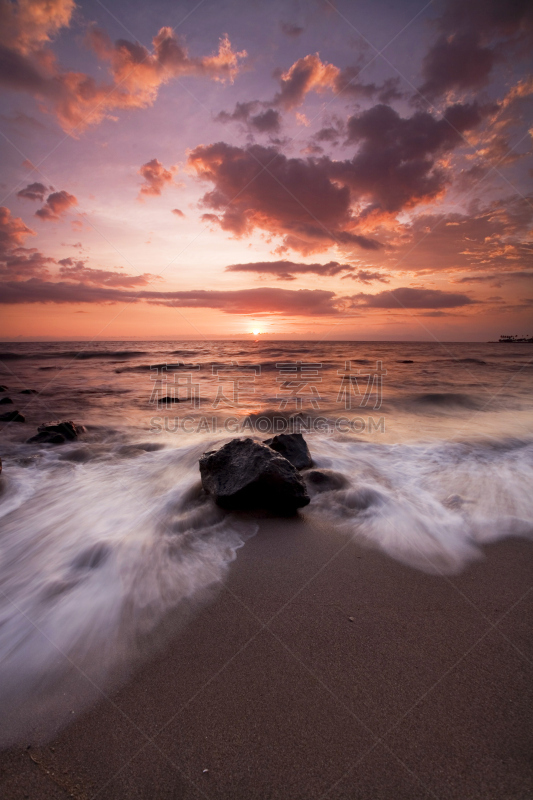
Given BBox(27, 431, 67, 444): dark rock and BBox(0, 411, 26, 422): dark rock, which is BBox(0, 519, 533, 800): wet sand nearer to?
BBox(27, 431, 67, 444): dark rock

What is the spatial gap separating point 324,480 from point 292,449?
0.63 metres

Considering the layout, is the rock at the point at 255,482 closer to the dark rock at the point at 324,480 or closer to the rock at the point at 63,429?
the dark rock at the point at 324,480

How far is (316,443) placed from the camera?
19.4 feet

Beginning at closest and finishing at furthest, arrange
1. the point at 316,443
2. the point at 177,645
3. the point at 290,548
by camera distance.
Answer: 1. the point at 177,645
2. the point at 290,548
3. the point at 316,443

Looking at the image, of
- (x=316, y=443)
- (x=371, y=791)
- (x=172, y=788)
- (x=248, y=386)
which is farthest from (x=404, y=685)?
(x=248, y=386)

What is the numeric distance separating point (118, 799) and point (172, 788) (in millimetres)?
195

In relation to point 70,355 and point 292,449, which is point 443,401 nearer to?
point 292,449

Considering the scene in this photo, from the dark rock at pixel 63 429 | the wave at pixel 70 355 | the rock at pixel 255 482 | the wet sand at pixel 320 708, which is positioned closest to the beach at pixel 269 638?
the wet sand at pixel 320 708

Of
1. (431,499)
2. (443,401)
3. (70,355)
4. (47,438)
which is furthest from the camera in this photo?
(70,355)

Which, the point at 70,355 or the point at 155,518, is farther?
the point at 70,355

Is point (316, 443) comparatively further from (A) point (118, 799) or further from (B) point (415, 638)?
(A) point (118, 799)

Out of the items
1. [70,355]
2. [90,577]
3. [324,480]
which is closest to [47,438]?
[90,577]

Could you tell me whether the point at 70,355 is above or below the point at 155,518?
below

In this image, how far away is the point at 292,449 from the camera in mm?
4500
